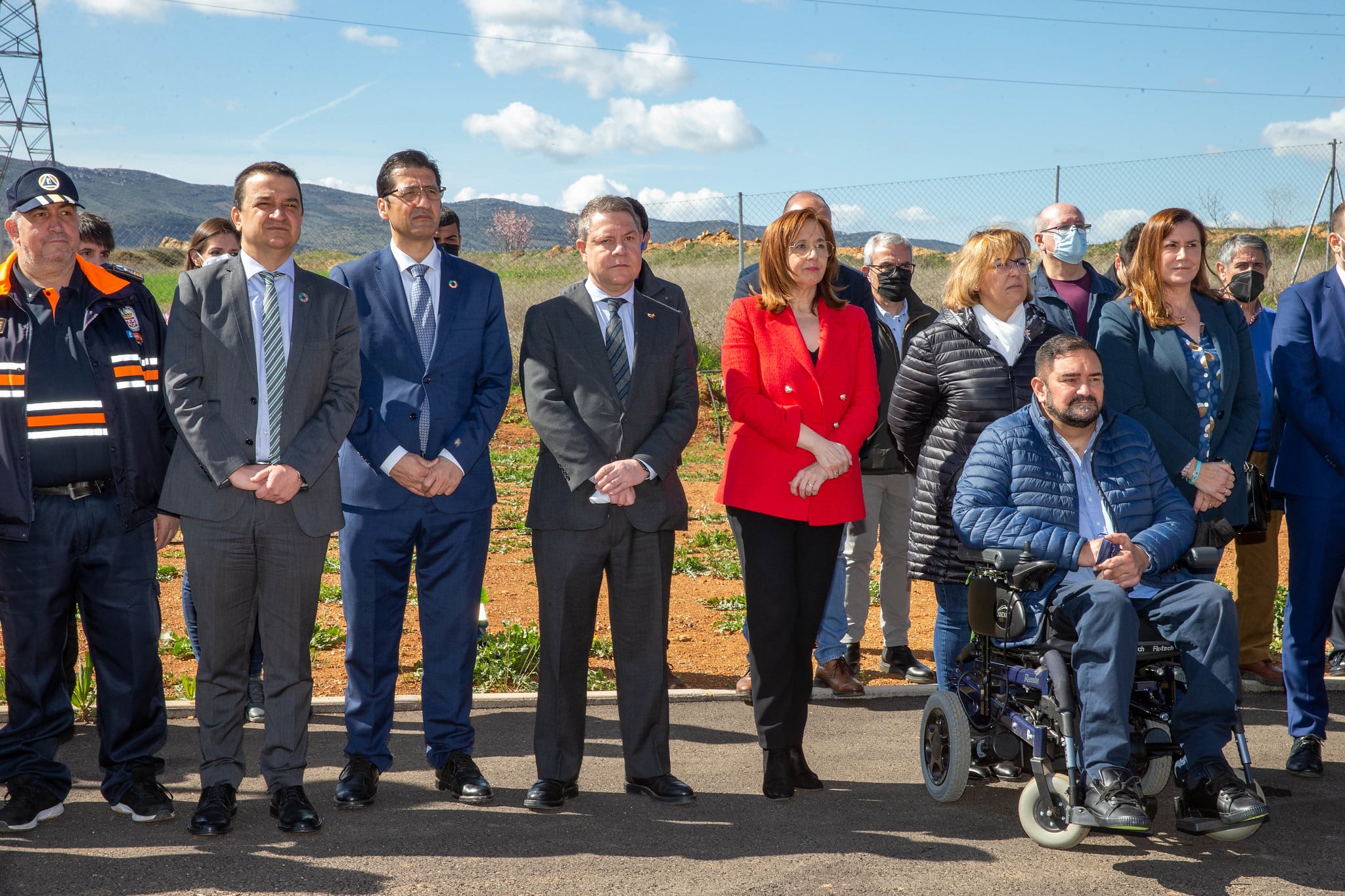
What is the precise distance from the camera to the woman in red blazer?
14.8ft

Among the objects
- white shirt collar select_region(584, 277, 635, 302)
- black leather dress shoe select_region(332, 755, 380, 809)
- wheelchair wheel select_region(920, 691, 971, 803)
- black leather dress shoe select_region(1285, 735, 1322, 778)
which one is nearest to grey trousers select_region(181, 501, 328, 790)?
black leather dress shoe select_region(332, 755, 380, 809)

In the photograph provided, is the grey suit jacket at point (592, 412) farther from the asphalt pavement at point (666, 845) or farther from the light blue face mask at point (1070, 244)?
the light blue face mask at point (1070, 244)

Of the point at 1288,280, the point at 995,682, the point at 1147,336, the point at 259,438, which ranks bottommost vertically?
the point at 995,682

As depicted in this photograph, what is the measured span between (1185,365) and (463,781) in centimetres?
351

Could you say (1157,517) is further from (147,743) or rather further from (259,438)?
(147,743)

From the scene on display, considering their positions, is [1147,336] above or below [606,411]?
above

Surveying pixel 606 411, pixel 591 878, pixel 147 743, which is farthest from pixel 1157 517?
pixel 147 743

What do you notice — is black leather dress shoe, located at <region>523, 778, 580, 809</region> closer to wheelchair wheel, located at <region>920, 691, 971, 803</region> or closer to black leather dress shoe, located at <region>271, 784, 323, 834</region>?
black leather dress shoe, located at <region>271, 784, 323, 834</region>

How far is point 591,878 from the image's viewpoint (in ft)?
12.0

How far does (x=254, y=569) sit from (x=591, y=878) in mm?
1706

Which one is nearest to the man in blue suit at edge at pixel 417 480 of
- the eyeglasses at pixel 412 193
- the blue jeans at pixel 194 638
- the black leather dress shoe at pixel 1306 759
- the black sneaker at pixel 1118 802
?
the eyeglasses at pixel 412 193

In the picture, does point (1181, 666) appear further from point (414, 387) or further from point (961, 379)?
point (414, 387)

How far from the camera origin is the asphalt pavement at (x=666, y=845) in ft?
11.9

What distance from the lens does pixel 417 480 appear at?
14.4 feet
